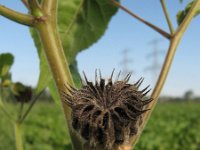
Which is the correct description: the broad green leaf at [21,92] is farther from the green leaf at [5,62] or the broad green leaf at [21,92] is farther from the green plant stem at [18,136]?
the green plant stem at [18,136]

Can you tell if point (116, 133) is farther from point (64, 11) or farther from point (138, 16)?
Answer: point (64, 11)

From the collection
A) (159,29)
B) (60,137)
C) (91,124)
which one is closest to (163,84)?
(159,29)

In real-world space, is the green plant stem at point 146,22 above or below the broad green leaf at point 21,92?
above

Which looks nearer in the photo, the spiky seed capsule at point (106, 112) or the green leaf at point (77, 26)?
the spiky seed capsule at point (106, 112)

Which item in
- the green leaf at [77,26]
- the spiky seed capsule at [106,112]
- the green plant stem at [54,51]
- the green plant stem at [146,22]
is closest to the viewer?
the spiky seed capsule at [106,112]

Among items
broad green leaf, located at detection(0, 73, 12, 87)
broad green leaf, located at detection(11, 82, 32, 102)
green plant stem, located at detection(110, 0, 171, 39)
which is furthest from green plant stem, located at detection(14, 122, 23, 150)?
green plant stem, located at detection(110, 0, 171, 39)

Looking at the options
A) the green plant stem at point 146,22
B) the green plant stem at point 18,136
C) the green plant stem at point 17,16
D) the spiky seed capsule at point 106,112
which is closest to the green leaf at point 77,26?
the green plant stem at point 146,22
